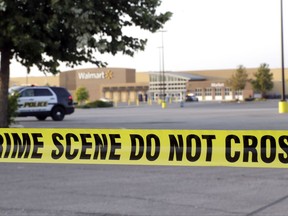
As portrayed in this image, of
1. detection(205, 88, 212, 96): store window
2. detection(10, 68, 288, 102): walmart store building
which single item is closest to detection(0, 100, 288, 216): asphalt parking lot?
detection(10, 68, 288, 102): walmart store building

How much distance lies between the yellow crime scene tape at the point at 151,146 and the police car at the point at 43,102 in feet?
61.3

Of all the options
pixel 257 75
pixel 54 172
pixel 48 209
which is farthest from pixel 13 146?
→ pixel 257 75

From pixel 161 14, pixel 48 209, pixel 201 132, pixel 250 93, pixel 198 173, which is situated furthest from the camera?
pixel 250 93

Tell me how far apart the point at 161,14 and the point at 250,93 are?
325 feet

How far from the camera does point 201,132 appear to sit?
9398 millimetres

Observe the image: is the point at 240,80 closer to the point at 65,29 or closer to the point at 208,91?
the point at 208,91

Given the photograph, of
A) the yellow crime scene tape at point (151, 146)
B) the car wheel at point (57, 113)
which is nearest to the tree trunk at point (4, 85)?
the yellow crime scene tape at point (151, 146)

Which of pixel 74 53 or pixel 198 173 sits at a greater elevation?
pixel 74 53

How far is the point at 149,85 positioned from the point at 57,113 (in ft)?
299

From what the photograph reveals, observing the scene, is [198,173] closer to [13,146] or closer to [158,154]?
[158,154]

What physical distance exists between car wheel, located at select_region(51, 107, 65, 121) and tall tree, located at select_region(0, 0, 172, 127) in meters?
11.0

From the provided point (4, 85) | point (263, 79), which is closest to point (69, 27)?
point (4, 85)

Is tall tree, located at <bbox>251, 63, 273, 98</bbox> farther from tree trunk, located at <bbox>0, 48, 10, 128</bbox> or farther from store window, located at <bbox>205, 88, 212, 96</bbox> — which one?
tree trunk, located at <bbox>0, 48, 10, 128</bbox>

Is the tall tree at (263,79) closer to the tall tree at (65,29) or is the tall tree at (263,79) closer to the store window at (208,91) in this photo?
the store window at (208,91)
